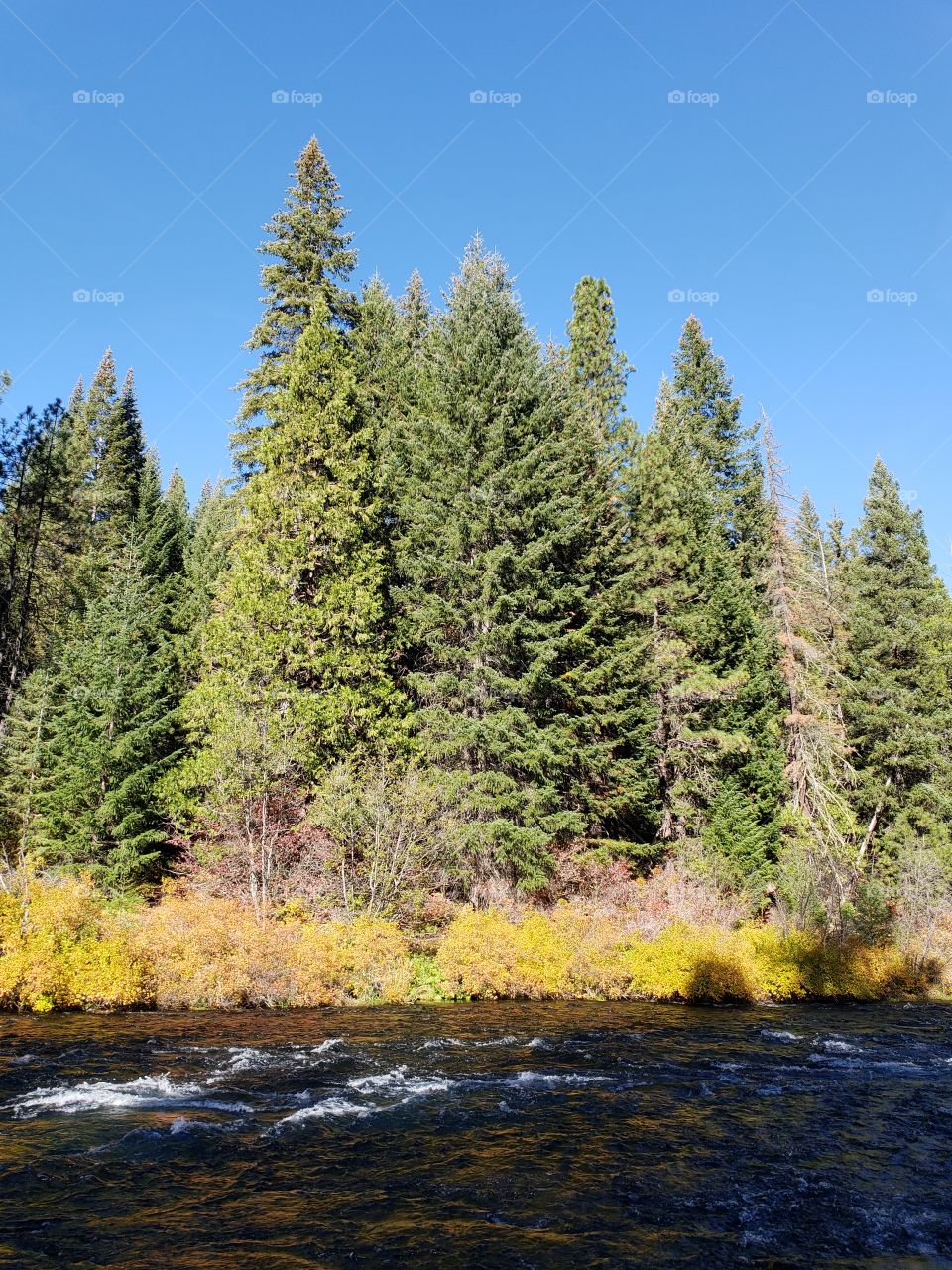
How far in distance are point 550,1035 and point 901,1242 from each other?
27.7 ft

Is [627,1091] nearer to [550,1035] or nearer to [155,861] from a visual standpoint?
[550,1035]

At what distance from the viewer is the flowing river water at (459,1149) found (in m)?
6.30

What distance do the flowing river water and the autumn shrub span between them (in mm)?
862

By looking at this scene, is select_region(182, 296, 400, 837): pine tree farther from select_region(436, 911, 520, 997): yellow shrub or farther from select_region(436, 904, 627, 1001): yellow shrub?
select_region(436, 904, 627, 1001): yellow shrub

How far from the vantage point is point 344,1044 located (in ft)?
42.9

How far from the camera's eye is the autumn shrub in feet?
49.1

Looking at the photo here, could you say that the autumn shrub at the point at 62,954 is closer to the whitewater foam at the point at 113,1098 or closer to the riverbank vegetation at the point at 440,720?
the riverbank vegetation at the point at 440,720

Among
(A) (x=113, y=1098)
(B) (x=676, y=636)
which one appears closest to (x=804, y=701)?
(B) (x=676, y=636)

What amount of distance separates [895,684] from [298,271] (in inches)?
Result: 1238

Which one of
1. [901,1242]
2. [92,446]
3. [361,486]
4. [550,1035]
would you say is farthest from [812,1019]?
[92,446]

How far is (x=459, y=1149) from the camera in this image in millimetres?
8422

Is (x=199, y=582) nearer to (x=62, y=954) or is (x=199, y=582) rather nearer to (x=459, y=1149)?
(x=62, y=954)

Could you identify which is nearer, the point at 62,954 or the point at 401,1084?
the point at 401,1084

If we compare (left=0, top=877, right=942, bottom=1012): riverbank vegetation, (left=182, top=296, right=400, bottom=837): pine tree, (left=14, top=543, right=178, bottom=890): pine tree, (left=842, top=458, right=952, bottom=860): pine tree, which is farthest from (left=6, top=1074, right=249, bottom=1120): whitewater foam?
(left=842, top=458, right=952, bottom=860): pine tree
